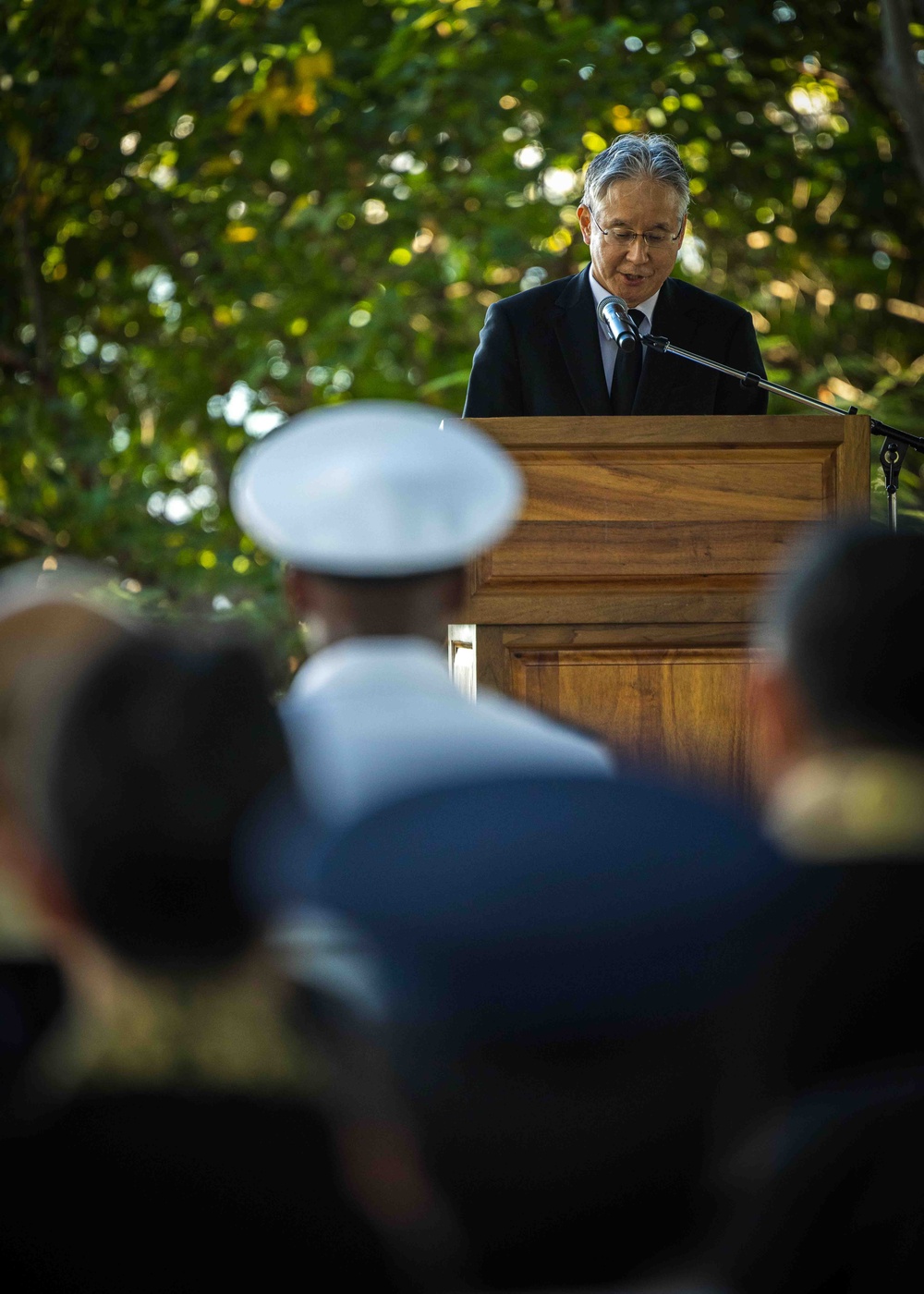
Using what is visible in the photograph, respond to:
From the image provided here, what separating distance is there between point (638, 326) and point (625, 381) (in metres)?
0.12

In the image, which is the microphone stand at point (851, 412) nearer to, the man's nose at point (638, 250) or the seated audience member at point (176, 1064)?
the man's nose at point (638, 250)

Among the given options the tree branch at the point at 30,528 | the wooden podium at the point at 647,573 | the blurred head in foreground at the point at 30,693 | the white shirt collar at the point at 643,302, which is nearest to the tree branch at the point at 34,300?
the tree branch at the point at 30,528

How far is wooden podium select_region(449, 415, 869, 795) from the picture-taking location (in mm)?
2574

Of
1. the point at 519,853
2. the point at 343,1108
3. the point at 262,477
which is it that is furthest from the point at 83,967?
the point at 262,477

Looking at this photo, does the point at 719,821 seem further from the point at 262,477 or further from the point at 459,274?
the point at 459,274

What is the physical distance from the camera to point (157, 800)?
39.9 inches

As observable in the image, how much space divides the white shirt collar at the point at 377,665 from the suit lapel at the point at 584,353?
2.04 m

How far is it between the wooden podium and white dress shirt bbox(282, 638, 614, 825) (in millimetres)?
1301

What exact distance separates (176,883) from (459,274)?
697cm

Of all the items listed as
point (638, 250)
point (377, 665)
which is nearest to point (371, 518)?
point (377, 665)

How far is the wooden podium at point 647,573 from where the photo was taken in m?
2.57

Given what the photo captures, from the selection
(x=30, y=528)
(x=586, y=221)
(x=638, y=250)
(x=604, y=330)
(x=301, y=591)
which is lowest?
(x=301, y=591)

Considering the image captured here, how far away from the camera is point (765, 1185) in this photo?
1127mm

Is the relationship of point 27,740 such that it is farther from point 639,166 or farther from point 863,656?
point 639,166
